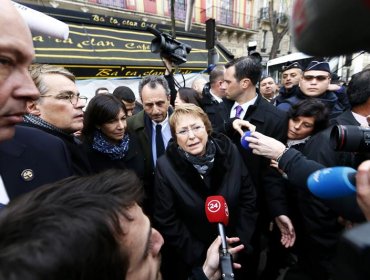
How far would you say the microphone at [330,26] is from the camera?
311mm

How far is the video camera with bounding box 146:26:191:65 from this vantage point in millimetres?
3133

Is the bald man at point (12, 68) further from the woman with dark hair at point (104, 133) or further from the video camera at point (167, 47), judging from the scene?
the video camera at point (167, 47)

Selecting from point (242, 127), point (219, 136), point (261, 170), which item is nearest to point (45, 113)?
point (219, 136)

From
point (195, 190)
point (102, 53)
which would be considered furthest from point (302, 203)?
point (102, 53)

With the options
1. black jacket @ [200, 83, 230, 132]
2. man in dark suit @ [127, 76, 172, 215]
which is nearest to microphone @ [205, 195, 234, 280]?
man in dark suit @ [127, 76, 172, 215]

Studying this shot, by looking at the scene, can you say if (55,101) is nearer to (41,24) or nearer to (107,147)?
(41,24)

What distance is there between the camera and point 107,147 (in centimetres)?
225

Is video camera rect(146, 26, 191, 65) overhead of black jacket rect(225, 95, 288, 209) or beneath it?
overhead

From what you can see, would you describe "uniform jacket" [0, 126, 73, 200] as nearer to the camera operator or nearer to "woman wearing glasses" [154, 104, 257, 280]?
"woman wearing glasses" [154, 104, 257, 280]

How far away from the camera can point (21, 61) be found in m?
0.87

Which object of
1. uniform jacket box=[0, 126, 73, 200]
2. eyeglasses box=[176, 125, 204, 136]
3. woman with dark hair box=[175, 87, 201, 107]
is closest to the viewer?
uniform jacket box=[0, 126, 73, 200]

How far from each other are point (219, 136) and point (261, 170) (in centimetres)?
51

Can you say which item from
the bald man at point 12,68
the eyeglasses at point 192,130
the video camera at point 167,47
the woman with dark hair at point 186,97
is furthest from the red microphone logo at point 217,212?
the woman with dark hair at point 186,97

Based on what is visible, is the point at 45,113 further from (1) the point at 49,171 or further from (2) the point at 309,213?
(2) the point at 309,213
